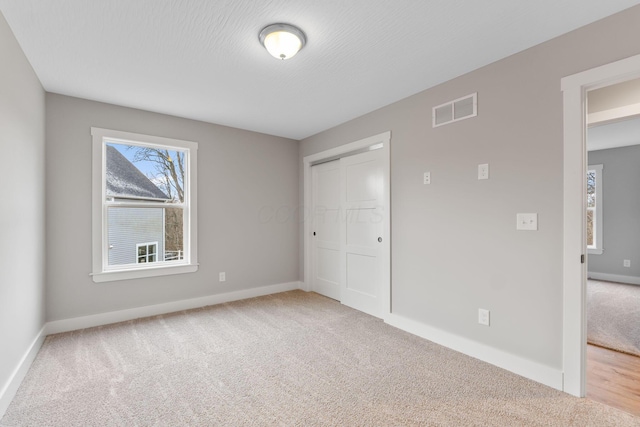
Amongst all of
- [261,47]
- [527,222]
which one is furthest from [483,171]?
[261,47]

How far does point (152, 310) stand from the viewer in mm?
3627

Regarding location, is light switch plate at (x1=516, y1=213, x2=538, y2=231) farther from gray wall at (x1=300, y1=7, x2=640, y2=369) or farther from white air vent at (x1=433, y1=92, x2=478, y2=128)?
white air vent at (x1=433, y1=92, x2=478, y2=128)

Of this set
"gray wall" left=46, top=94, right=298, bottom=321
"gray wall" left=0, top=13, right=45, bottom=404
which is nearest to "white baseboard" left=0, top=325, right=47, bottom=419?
"gray wall" left=0, top=13, right=45, bottom=404

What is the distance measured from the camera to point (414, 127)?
10.2 ft

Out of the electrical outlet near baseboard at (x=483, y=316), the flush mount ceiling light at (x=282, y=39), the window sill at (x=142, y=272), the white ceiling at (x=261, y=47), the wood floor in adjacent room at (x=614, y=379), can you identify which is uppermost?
the white ceiling at (x=261, y=47)

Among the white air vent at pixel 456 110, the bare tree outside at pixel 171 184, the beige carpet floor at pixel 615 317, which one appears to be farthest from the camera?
the bare tree outside at pixel 171 184

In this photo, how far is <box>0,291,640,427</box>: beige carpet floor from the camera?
182 cm

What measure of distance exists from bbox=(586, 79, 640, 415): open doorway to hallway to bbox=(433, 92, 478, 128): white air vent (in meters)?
0.92

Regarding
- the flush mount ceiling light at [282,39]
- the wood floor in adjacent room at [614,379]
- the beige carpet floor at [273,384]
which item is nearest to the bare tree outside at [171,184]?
the beige carpet floor at [273,384]

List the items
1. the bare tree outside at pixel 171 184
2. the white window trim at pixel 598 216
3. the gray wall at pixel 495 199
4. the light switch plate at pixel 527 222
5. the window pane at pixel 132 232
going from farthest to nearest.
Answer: the white window trim at pixel 598 216
the bare tree outside at pixel 171 184
the window pane at pixel 132 232
the light switch plate at pixel 527 222
the gray wall at pixel 495 199

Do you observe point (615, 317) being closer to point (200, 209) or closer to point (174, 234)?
point (200, 209)

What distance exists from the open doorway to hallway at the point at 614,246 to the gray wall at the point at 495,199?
2.19ft

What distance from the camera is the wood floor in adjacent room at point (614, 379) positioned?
198 cm

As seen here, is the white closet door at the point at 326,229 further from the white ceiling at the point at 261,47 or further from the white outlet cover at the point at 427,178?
the white outlet cover at the point at 427,178
